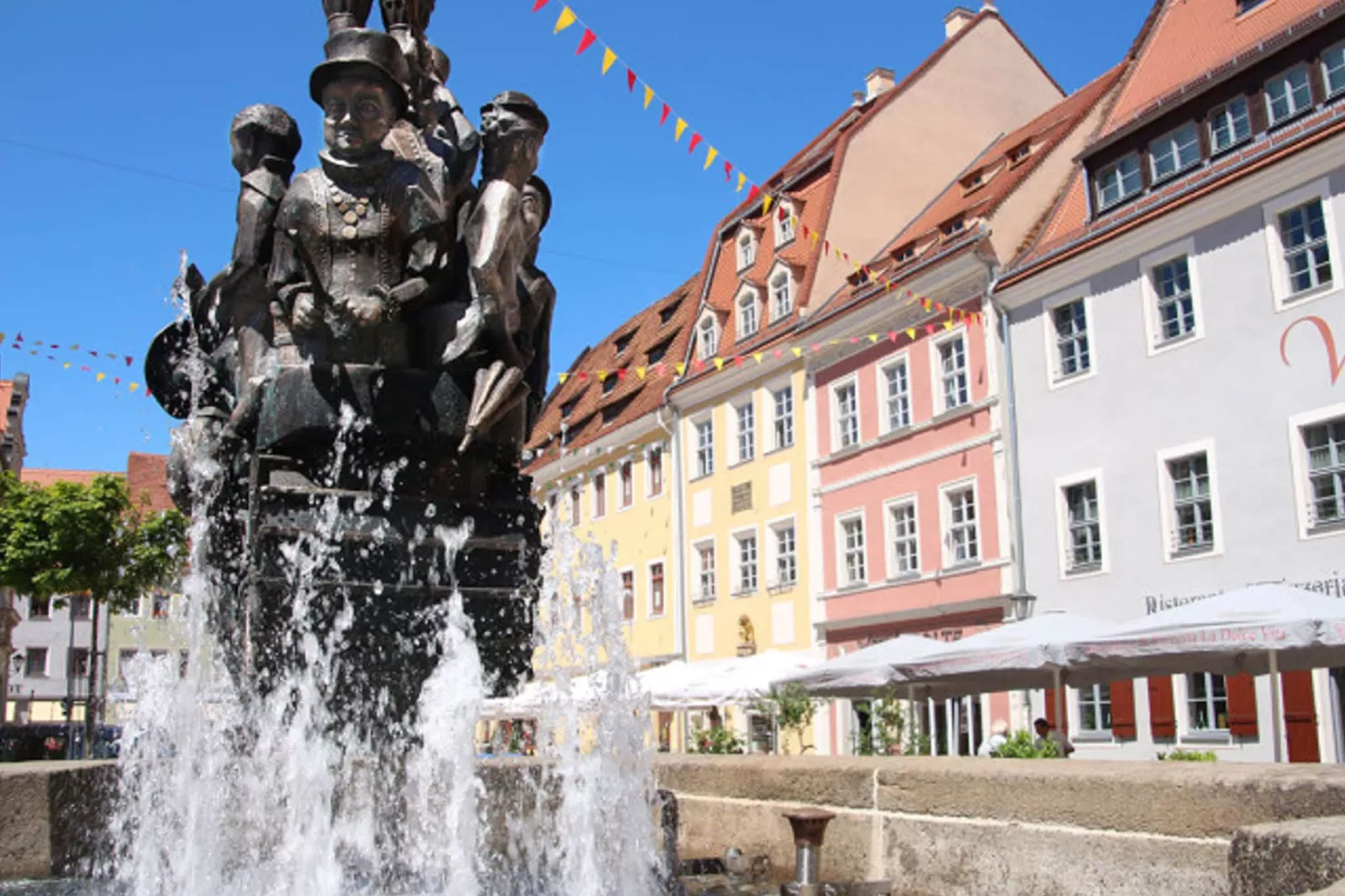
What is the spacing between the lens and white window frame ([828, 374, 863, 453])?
86.8 feet

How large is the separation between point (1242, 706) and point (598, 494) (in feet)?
68.8

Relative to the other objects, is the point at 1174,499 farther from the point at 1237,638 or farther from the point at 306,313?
the point at 306,313

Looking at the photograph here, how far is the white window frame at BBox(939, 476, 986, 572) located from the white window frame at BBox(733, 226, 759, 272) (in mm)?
9800

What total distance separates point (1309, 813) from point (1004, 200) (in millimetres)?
20416

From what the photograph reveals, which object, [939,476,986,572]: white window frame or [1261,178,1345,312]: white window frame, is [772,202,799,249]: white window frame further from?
[1261,178,1345,312]: white window frame

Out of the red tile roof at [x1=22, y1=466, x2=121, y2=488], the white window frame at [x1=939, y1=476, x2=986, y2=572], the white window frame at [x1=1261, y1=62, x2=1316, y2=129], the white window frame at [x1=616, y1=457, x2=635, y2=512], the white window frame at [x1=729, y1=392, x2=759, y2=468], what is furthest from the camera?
the red tile roof at [x1=22, y1=466, x2=121, y2=488]

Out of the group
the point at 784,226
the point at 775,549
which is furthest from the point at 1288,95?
the point at 775,549

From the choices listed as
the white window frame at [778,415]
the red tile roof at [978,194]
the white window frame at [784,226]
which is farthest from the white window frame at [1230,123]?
the white window frame at [784,226]

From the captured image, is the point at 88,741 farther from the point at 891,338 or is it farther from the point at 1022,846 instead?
the point at 1022,846

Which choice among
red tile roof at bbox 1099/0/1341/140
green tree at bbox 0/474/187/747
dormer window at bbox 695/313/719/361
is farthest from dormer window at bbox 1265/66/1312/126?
green tree at bbox 0/474/187/747

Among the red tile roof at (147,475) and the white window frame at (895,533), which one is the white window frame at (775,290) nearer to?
the white window frame at (895,533)

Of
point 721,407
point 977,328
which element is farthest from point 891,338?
point 721,407

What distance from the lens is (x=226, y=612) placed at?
506 cm

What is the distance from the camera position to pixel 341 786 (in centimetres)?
444
